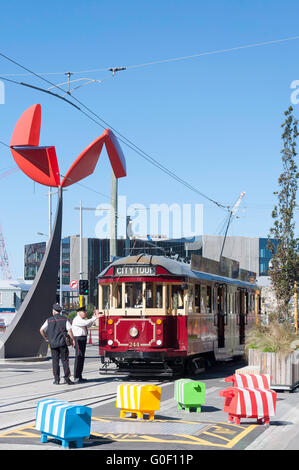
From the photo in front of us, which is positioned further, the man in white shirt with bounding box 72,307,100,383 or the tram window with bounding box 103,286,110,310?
the tram window with bounding box 103,286,110,310

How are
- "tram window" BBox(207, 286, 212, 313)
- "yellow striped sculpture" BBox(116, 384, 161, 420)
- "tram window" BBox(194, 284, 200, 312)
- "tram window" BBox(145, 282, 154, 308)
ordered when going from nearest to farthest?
"yellow striped sculpture" BBox(116, 384, 161, 420)
"tram window" BBox(145, 282, 154, 308)
"tram window" BBox(194, 284, 200, 312)
"tram window" BBox(207, 286, 212, 313)

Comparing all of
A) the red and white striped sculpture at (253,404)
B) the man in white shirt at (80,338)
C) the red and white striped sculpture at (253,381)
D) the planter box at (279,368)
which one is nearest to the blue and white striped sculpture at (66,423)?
the red and white striped sculpture at (253,404)

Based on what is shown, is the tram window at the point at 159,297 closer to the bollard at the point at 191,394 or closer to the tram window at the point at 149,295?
the tram window at the point at 149,295

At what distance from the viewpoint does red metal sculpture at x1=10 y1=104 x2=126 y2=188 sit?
79.2 feet

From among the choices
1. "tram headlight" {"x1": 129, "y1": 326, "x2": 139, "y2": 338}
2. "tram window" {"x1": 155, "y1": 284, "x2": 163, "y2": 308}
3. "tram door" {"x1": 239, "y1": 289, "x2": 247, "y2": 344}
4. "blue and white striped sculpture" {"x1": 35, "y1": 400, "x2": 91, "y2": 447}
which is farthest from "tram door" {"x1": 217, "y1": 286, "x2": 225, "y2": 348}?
"blue and white striped sculpture" {"x1": 35, "y1": 400, "x2": 91, "y2": 447}

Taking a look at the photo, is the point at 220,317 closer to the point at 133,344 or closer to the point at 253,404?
the point at 133,344

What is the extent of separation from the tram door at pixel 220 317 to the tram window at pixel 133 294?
409 centimetres

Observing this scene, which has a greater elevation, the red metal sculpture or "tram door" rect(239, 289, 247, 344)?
the red metal sculpture

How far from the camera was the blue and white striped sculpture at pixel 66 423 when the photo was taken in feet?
29.8

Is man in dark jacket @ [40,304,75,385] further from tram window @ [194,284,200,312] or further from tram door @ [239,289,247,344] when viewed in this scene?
tram door @ [239,289,247,344]

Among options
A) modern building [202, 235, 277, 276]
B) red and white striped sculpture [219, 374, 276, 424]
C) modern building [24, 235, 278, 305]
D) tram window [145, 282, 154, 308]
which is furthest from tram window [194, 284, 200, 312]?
modern building [202, 235, 277, 276]

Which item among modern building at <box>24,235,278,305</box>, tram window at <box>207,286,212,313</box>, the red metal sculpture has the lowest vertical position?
tram window at <box>207,286,212,313</box>

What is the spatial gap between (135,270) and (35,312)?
746 centimetres

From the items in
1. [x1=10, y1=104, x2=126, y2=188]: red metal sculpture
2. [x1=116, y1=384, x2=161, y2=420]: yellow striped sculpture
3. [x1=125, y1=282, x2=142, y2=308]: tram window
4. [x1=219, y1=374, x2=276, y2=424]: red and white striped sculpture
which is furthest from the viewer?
[x1=10, y1=104, x2=126, y2=188]: red metal sculpture
